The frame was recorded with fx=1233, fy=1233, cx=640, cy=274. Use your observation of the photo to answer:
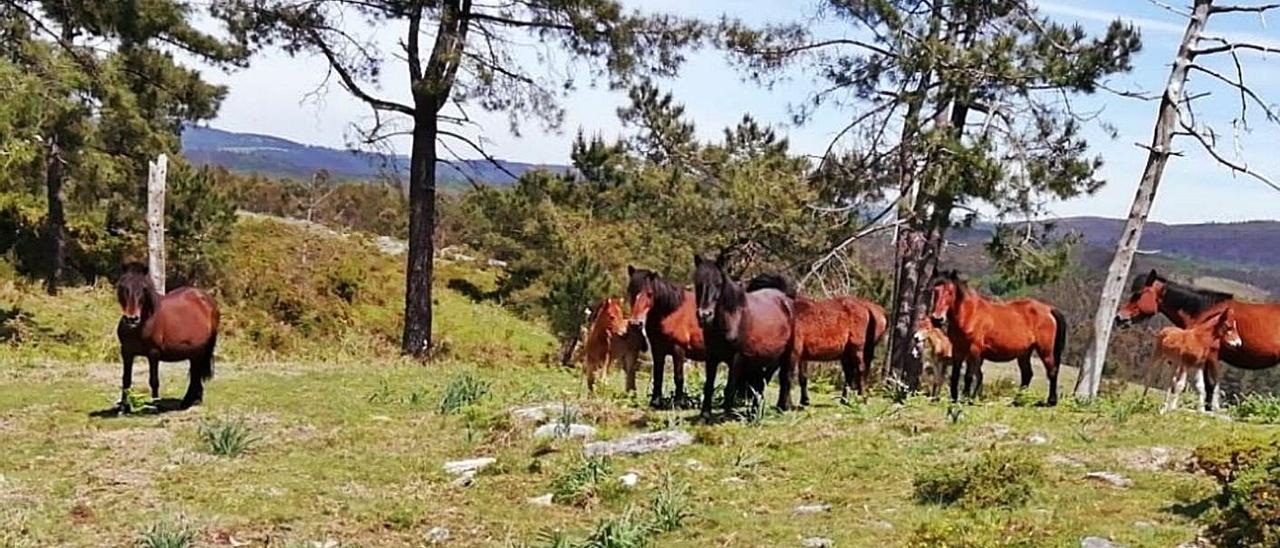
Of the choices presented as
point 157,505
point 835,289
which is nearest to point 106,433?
point 157,505

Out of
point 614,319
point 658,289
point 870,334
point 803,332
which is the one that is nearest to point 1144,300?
point 870,334

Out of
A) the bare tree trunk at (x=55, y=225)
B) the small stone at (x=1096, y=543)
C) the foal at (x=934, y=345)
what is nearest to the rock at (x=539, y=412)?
the foal at (x=934, y=345)

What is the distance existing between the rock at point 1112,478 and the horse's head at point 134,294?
840cm

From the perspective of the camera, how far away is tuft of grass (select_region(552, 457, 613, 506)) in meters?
8.27

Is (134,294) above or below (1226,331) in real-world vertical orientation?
below

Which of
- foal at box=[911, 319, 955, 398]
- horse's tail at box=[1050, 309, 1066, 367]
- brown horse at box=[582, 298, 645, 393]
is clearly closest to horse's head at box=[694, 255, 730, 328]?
brown horse at box=[582, 298, 645, 393]

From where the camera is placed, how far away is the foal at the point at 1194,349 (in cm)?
1145

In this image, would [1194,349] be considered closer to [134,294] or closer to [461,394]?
[461,394]

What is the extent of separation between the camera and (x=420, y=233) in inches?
803

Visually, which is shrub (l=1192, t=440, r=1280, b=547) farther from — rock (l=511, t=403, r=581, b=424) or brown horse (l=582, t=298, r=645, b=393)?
brown horse (l=582, t=298, r=645, b=393)

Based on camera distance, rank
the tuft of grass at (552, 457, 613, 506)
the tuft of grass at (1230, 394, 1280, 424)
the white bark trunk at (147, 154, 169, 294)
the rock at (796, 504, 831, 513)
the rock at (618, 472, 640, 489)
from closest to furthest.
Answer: the rock at (796, 504, 831, 513), the tuft of grass at (552, 457, 613, 506), the rock at (618, 472, 640, 489), the tuft of grass at (1230, 394, 1280, 424), the white bark trunk at (147, 154, 169, 294)

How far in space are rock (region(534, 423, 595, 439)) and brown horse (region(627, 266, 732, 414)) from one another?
4.24ft

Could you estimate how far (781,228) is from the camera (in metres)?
19.2

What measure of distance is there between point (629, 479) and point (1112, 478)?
3.22m
